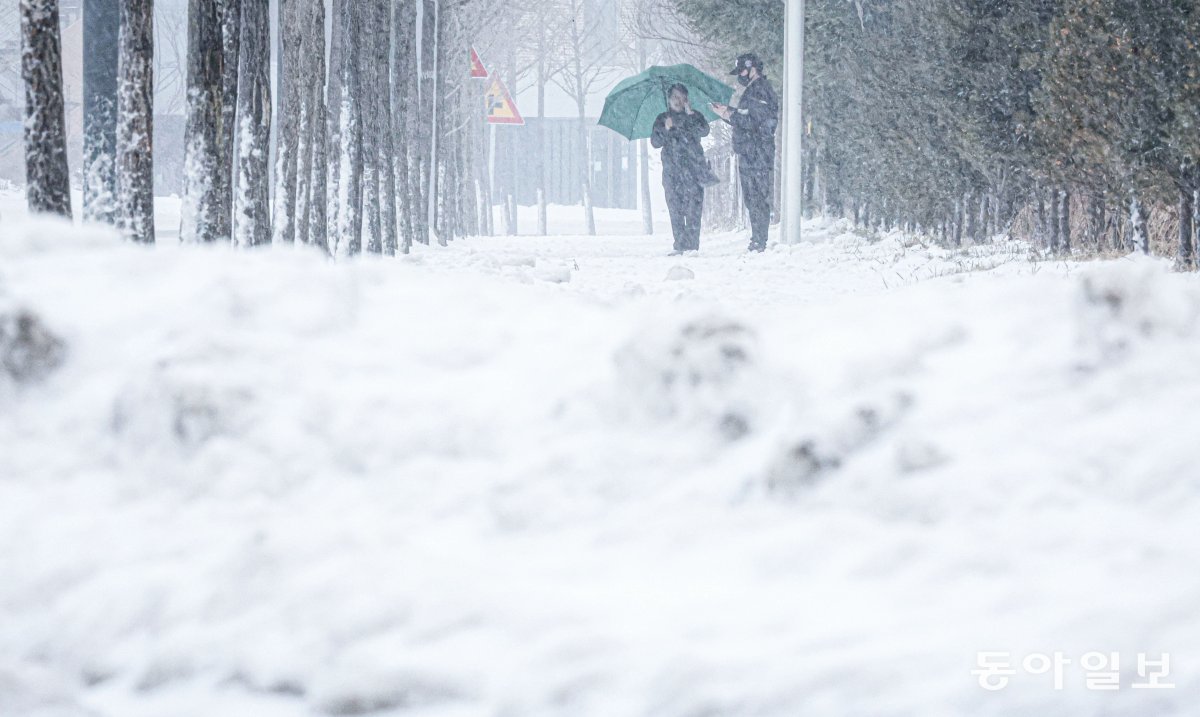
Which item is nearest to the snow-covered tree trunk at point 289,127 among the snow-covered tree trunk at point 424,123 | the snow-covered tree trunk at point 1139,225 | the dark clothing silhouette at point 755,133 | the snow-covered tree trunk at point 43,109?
the snow-covered tree trunk at point 43,109

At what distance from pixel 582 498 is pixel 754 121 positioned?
15.6 metres

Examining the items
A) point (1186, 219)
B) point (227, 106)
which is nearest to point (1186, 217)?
point (1186, 219)

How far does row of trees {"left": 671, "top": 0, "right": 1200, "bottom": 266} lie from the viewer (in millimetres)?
9359

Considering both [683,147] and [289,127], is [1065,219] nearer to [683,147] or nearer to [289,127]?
[683,147]

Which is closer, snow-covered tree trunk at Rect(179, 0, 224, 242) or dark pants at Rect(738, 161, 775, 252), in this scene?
snow-covered tree trunk at Rect(179, 0, 224, 242)

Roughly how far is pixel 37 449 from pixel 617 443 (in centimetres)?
105

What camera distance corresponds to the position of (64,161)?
21.7ft

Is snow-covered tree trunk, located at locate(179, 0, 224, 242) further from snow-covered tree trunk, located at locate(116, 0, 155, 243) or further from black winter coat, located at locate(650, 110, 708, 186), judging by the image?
black winter coat, located at locate(650, 110, 708, 186)

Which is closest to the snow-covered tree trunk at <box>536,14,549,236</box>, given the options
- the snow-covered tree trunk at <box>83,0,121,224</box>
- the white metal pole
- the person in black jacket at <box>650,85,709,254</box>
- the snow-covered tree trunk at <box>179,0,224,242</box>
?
the white metal pole

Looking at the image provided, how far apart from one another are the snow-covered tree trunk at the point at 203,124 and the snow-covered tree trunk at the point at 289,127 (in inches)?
93.4

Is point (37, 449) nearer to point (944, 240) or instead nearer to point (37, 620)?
point (37, 620)

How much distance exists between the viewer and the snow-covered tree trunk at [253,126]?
909cm

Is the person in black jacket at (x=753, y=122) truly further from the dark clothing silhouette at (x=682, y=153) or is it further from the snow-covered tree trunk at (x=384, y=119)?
the snow-covered tree trunk at (x=384, y=119)

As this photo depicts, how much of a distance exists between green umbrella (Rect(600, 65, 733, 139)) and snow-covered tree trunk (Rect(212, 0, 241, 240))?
11112 millimetres
